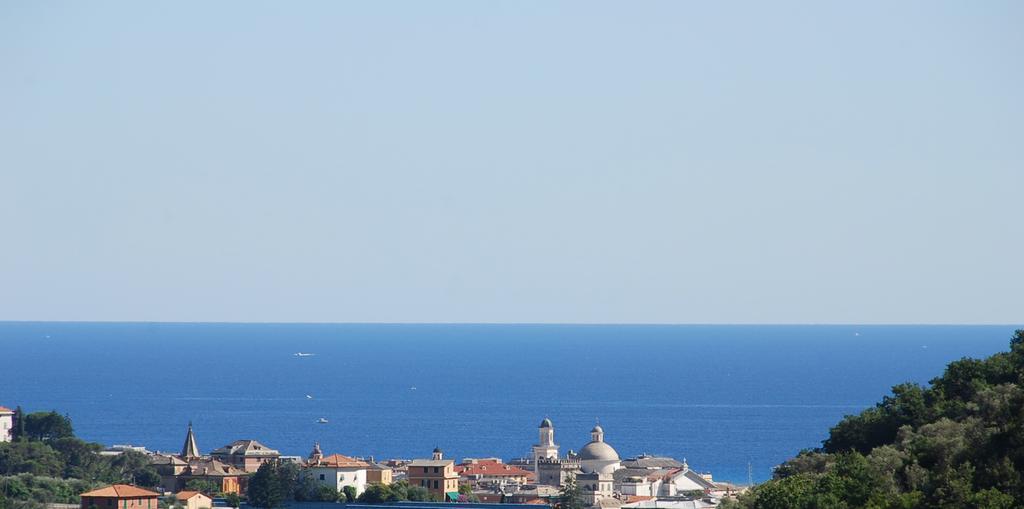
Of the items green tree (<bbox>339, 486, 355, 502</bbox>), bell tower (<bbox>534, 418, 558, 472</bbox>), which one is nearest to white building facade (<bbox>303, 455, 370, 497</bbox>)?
green tree (<bbox>339, 486, 355, 502</bbox>)

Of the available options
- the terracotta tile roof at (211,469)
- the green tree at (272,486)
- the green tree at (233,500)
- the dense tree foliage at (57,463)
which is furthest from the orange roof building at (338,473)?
the dense tree foliage at (57,463)

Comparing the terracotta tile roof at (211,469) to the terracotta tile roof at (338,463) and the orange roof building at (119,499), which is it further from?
the orange roof building at (119,499)

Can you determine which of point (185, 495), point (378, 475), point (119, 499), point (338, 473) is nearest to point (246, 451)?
point (378, 475)

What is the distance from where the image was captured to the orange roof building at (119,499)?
62.7 m

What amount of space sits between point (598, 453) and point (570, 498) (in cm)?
1827

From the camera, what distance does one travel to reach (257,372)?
643ft

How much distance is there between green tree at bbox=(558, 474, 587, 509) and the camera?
219 feet

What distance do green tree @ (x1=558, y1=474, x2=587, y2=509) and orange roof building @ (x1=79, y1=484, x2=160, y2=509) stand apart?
13.2m

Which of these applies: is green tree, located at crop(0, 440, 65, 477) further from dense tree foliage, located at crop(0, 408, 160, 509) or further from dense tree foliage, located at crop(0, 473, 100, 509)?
dense tree foliage, located at crop(0, 473, 100, 509)

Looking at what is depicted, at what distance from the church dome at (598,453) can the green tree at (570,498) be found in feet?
43.1

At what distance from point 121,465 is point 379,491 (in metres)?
16.1

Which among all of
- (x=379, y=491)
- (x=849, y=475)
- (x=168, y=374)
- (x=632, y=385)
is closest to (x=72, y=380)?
(x=168, y=374)

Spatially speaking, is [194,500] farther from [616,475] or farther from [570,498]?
[616,475]

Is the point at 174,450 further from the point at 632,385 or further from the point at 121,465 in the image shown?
the point at 632,385
